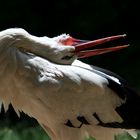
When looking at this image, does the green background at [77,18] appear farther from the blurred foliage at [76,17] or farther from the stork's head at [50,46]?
the stork's head at [50,46]

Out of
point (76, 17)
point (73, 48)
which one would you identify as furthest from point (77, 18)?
point (73, 48)

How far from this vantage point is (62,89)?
1.89 metres

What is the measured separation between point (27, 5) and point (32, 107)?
8.15ft

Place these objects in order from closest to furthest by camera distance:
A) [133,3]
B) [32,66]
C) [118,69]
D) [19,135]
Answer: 1. [32,66]
2. [19,135]
3. [118,69]
4. [133,3]

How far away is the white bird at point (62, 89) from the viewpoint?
1859 mm

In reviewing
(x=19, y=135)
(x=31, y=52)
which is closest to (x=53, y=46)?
(x=31, y=52)

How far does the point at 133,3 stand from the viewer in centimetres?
424

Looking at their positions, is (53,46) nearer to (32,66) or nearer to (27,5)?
(32,66)

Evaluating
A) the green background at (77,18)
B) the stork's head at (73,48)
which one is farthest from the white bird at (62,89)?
the green background at (77,18)

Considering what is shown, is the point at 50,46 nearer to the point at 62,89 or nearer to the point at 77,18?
the point at 62,89

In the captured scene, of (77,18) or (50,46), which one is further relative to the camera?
(77,18)

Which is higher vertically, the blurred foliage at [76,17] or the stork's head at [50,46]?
the stork's head at [50,46]

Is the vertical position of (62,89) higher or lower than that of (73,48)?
lower

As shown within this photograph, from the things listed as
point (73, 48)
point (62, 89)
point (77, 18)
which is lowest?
point (77, 18)
